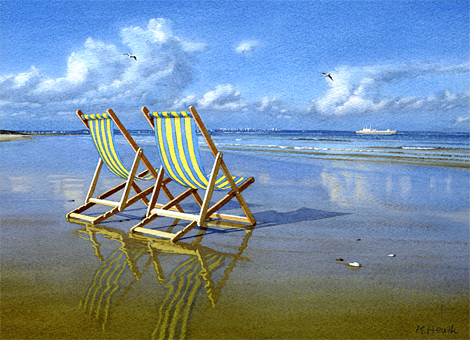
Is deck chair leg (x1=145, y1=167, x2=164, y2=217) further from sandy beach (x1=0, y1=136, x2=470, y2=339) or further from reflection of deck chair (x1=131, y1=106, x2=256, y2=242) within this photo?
sandy beach (x1=0, y1=136, x2=470, y2=339)

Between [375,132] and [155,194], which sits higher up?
[375,132]

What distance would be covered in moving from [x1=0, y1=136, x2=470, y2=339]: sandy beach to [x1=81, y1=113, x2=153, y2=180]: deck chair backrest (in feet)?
2.34

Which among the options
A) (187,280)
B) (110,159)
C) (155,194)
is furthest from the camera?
(110,159)

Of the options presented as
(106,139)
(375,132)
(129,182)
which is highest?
(375,132)

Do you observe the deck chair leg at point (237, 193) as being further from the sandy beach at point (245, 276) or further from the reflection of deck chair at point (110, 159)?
the reflection of deck chair at point (110, 159)

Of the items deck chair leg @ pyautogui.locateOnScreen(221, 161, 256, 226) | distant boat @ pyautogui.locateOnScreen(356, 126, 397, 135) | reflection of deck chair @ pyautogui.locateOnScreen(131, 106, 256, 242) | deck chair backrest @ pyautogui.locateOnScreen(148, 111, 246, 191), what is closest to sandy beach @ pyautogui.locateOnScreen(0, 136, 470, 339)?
deck chair leg @ pyautogui.locateOnScreen(221, 161, 256, 226)

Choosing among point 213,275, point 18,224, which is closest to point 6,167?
point 18,224

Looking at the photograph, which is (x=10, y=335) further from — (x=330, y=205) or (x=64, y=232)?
(x=330, y=205)

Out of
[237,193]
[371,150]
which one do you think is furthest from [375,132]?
[237,193]

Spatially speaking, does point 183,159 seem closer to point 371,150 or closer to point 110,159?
point 110,159

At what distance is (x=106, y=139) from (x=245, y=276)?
9.66 ft

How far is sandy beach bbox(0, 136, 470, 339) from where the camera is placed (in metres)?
2.44

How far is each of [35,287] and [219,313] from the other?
142cm

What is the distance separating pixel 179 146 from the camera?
15.3ft
